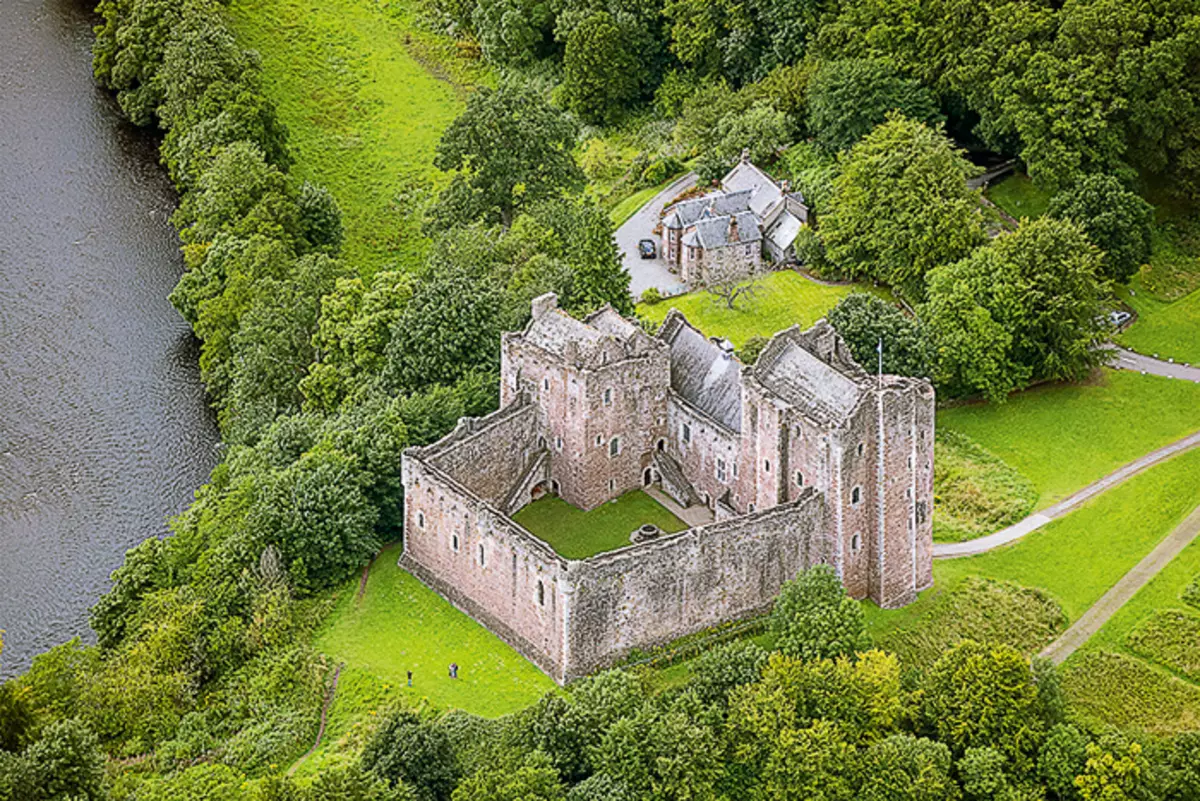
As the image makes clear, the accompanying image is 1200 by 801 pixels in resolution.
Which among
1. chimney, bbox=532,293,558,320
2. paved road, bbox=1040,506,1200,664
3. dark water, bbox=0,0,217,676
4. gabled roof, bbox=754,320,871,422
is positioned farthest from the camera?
dark water, bbox=0,0,217,676

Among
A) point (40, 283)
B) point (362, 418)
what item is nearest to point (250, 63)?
point (40, 283)

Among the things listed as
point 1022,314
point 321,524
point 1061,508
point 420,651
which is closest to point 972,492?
point 1061,508

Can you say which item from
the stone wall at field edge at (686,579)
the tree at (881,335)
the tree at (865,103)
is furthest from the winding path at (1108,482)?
the tree at (865,103)

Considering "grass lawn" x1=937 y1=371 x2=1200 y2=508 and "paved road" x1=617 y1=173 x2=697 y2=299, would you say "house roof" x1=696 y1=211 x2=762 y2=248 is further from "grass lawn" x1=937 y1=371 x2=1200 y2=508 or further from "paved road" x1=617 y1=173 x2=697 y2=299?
"grass lawn" x1=937 y1=371 x2=1200 y2=508

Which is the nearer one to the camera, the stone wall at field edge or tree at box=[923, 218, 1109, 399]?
the stone wall at field edge

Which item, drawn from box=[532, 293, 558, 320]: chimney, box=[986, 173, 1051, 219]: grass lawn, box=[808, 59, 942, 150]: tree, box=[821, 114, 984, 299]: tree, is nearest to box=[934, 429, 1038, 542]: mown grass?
box=[821, 114, 984, 299]: tree

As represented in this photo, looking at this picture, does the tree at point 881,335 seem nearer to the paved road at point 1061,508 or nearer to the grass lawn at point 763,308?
the grass lawn at point 763,308
